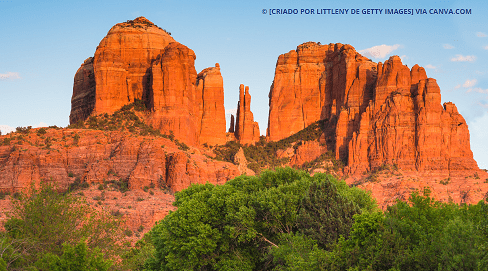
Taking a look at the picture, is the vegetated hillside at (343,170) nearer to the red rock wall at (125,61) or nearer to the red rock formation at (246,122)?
the red rock formation at (246,122)

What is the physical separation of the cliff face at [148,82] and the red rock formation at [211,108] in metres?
0.23

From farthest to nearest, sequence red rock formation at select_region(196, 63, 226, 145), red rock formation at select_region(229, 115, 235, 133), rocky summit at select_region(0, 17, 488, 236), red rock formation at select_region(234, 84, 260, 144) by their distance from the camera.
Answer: red rock formation at select_region(229, 115, 235, 133) → red rock formation at select_region(234, 84, 260, 144) → red rock formation at select_region(196, 63, 226, 145) → rocky summit at select_region(0, 17, 488, 236)

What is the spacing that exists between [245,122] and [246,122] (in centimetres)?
25

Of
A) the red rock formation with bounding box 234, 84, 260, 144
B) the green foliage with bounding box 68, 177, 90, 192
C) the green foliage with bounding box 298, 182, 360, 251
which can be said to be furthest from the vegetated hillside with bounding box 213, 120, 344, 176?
the green foliage with bounding box 298, 182, 360, 251

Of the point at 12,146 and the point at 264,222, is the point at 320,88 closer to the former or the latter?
the point at 12,146

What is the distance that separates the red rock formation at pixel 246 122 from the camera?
132m

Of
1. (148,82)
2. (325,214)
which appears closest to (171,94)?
(148,82)

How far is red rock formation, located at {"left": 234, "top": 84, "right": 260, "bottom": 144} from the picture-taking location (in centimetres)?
13250

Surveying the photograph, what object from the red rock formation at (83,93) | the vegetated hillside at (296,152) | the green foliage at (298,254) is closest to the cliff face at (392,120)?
the vegetated hillside at (296,152)

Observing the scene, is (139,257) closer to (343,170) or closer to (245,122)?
(343,170)

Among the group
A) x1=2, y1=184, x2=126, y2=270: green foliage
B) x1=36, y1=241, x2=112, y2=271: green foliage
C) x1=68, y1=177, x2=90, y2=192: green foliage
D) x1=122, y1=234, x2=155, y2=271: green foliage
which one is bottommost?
x1=122, y1=234, x2=155, y2=271: green foliage

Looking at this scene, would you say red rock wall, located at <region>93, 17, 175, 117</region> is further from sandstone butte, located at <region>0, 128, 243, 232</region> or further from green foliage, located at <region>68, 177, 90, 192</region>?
green foliage, located at <region>68, 177, 90, 192</region>

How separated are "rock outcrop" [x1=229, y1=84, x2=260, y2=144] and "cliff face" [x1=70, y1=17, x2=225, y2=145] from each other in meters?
9.14

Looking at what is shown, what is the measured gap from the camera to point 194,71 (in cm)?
11469
